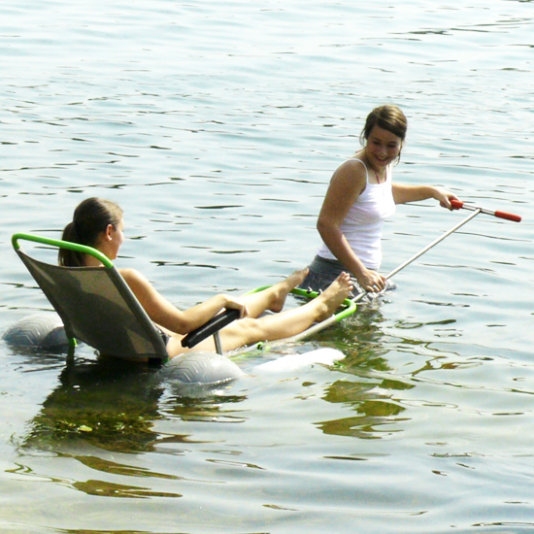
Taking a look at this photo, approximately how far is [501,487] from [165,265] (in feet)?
15.3

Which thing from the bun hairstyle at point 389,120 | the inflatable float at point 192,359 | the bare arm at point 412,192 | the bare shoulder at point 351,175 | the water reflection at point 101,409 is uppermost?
the bun hairstyle at point 389,120

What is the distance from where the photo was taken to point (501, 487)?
5137mm

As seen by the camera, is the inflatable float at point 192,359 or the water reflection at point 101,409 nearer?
the water reflection at point 101,409

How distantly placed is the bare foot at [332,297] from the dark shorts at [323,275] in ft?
1.13

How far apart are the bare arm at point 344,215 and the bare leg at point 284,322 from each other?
16 centimetres

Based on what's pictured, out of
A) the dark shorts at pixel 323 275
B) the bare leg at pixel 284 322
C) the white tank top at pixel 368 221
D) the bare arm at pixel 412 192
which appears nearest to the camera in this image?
the bare leg at pixel 284 322

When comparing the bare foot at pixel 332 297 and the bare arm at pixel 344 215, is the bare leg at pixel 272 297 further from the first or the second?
the bare arm at pixel 344 215

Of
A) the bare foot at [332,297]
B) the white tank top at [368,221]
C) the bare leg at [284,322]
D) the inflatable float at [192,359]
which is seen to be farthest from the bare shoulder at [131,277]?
the white tank top at [368,221]

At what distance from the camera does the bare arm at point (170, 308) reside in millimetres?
6250

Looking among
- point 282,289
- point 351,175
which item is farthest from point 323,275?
point 351,175

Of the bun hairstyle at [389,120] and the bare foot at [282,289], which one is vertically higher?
the bun hairstyle at [389,120]

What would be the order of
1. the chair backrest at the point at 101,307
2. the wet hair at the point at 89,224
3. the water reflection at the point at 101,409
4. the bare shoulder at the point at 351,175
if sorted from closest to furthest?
1. the water reflection at the point at 101,409
2. the chair backrest at the point at 101,307
3. the wet hair at the point at 89,224
4. the bare shoulder at the point at 351,175

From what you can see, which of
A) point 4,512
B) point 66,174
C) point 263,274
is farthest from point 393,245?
point 4,512

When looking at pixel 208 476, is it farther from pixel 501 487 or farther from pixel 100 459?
pixel 501 487
